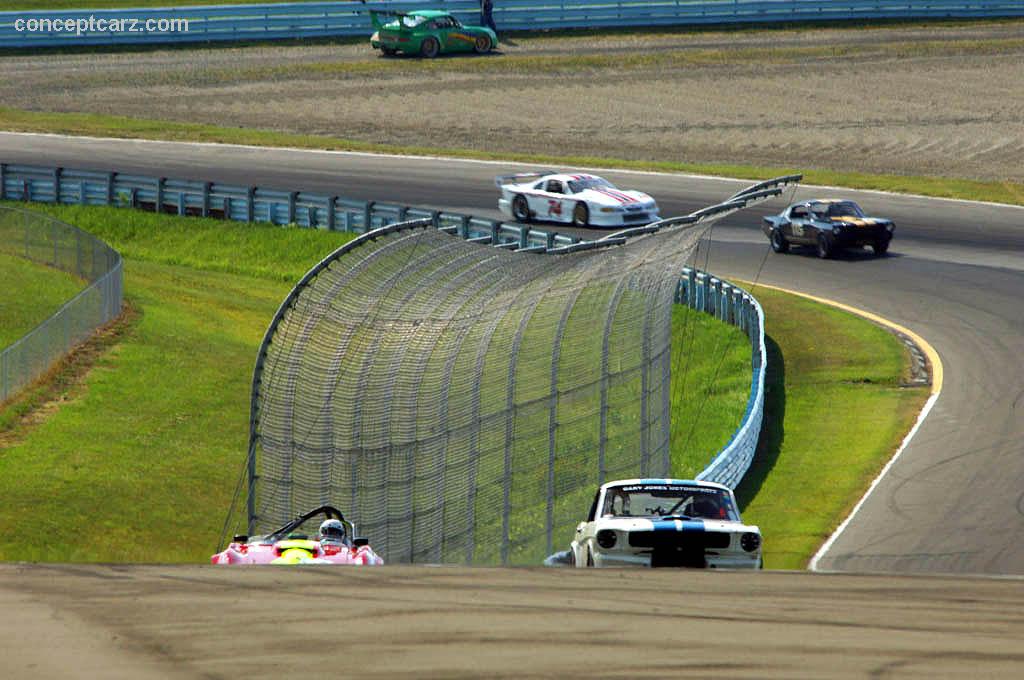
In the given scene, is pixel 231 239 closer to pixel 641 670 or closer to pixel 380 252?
pixel 380 252

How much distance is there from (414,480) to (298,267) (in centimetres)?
2574

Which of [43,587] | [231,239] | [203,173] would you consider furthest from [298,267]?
[43,587]

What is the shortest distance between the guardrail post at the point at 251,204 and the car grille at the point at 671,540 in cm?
3106

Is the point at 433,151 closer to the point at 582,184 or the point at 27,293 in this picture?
the point at 582,184

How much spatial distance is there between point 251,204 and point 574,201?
30.3 feet

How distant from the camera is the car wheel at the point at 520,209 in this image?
131 ft

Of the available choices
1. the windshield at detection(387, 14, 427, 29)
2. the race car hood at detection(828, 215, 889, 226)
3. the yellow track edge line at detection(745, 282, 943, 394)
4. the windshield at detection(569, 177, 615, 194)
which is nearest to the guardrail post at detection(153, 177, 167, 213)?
the windshield at detection(569, 177, 615, 194)

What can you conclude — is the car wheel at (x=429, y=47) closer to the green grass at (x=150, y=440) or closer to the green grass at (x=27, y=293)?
the green grass at (x=150, y=440)

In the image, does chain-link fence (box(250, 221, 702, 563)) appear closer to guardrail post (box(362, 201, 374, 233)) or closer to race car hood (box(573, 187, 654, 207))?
race car hood (box(573, 187, 654, 207))

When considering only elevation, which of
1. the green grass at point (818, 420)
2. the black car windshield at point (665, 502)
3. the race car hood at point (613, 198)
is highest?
the black car windshield at point (665, 502)

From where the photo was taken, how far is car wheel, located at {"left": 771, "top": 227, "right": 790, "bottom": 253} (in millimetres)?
37438

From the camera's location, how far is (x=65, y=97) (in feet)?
195

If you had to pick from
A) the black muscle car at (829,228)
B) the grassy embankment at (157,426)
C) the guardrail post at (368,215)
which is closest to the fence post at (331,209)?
the guardrail post at (368,215)

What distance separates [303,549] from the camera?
11.9 m
